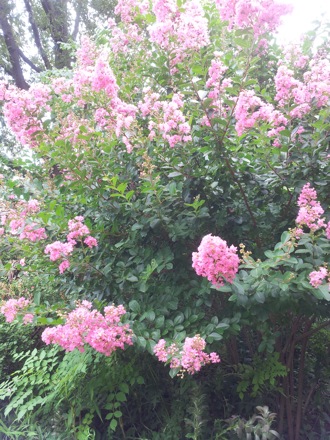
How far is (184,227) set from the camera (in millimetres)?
1816

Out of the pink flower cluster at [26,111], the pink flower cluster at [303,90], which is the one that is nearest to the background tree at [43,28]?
the pink flower cluster at [26,111]

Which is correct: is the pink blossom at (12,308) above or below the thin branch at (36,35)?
below

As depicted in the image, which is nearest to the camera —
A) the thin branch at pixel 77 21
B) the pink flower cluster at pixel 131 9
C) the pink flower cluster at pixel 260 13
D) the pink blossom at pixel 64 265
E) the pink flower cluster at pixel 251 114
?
the pink flower cluster at pixel 260 13

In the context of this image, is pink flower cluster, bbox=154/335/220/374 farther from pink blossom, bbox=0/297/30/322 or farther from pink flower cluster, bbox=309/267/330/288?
pink blossom, bbox=0/297/30/322

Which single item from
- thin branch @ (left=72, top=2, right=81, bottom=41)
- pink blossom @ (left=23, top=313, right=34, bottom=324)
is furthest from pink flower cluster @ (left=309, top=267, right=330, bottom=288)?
thin branch @ (left=72, top=2, right=81, bottom=41)

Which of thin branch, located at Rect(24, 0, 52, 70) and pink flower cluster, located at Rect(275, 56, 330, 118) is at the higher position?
thin branch, located at Rect(24, 0, 52, 70)

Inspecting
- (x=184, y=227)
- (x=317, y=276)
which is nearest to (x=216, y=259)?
(x=317, y=276)

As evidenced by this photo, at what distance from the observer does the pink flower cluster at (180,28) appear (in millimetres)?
1728

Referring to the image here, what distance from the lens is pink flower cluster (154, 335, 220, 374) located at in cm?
144

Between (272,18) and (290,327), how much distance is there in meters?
1.54

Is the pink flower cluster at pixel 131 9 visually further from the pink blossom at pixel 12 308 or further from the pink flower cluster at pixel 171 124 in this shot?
the pink blossom at pixel 12 308

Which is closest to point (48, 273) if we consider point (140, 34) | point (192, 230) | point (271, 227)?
point (192, 230)

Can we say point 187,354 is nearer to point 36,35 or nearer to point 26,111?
point 26,111

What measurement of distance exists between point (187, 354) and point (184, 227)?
599 mm
